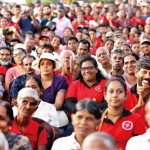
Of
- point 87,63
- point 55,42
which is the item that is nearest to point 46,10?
point 55,42

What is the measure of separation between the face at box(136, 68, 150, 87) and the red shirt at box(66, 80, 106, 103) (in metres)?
0.57

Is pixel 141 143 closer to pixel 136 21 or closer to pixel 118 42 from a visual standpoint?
pixel 118 42

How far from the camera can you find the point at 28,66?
25.4ft

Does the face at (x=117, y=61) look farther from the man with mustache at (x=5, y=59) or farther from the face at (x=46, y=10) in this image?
the face at (x=46, y=10)

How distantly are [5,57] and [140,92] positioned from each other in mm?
3228

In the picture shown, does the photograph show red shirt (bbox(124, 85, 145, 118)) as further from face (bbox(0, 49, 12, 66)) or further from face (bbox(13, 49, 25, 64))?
face (bbox(0, 49, 12, 66))

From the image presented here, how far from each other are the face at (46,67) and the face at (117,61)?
3.75 ft

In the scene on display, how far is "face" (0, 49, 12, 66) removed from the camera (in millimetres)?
8602

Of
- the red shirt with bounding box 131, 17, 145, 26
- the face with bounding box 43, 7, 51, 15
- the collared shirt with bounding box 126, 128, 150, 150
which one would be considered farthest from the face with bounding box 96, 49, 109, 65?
the red shirt with bounding box 131, 17, 145, 26

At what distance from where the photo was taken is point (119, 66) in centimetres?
788

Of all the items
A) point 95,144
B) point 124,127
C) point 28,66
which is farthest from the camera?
point 28,66

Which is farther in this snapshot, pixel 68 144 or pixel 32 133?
pixel 32 133

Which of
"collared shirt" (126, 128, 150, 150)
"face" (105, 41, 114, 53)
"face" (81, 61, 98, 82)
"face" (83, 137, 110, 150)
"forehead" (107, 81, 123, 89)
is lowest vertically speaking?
"collared shirt" (126, 128, 150, 150)

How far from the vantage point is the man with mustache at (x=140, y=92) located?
19.7 ft
